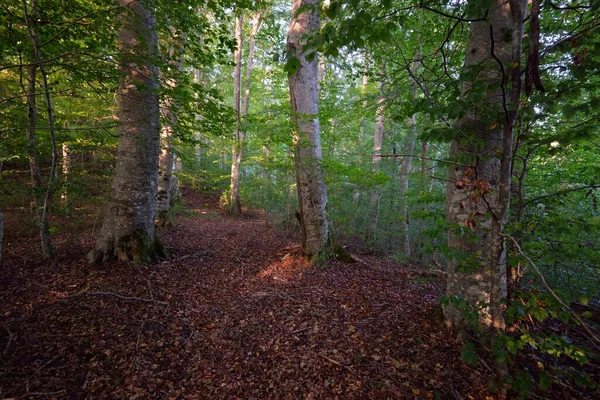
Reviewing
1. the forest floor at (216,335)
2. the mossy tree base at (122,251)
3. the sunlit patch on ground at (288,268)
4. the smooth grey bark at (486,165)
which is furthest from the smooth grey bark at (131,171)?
the smooth grey bark at (486,165)

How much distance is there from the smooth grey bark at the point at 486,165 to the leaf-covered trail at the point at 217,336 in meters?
0.68

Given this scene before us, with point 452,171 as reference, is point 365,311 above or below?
below

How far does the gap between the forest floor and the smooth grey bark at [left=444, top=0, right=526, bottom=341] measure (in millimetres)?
704

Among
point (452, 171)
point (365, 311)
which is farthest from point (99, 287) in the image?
point (452, 171)

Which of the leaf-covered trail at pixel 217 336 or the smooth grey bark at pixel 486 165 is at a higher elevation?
the smooth grey bark at pixel 486 165

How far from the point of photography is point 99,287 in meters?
3.86

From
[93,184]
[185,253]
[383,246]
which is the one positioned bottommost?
[383,246]

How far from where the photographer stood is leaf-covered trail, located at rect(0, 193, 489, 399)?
250 cm

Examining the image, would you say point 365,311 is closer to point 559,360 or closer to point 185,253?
point 559,360

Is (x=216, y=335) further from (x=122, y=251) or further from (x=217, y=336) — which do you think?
(x=122, y=251)

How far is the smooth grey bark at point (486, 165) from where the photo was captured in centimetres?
175

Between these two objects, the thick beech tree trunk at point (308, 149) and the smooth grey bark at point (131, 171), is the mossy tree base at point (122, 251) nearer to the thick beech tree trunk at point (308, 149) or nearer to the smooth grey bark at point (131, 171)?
the smooth grey bark at point (131, 171)

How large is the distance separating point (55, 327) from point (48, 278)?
1350 mm

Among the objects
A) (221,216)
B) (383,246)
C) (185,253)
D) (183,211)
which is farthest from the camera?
(221,216)
